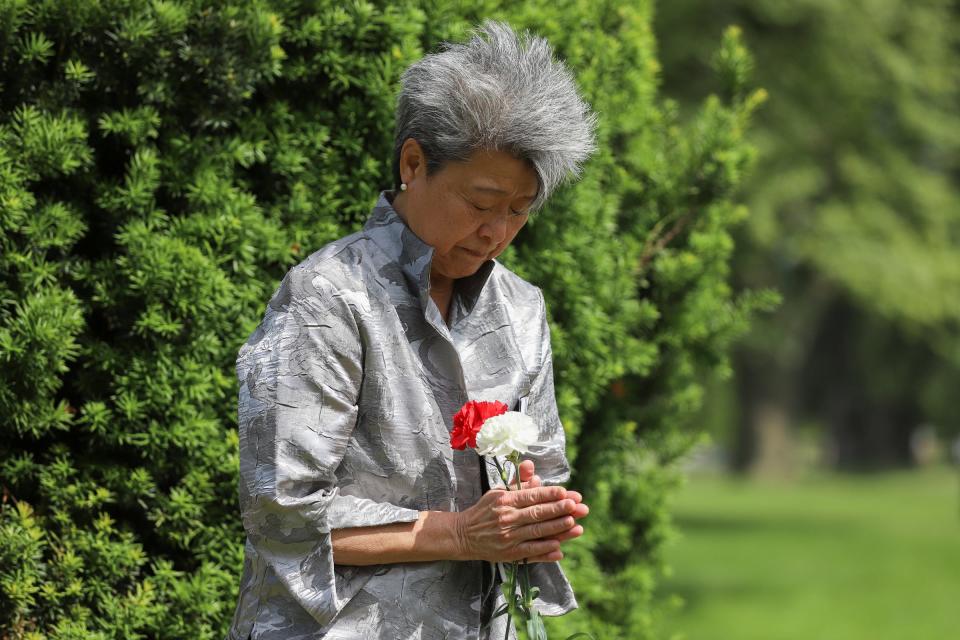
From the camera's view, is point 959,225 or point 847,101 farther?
point 959,225

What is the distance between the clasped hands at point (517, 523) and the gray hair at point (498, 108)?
0.63 metres

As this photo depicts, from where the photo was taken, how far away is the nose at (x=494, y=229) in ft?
8.05

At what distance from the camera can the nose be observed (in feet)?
8.05

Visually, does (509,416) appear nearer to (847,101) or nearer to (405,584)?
(405,584)

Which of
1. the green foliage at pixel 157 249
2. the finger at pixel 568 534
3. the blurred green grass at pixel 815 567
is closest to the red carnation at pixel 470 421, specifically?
the finger at pixel 568 534

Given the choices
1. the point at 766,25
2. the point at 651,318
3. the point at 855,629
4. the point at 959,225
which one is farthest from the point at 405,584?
the point at 959,225

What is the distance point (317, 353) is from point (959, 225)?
18733mm

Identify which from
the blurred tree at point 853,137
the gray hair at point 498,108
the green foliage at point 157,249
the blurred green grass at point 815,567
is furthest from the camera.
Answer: the blurred tree at point 853,137

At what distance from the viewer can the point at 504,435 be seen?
226 cm

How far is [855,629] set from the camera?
32.9ft

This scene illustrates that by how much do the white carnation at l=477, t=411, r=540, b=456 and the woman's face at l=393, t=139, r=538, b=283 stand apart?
1.30ft

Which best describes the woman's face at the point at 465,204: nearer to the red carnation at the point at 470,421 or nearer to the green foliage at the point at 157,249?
the red carnation at the point at 470,421

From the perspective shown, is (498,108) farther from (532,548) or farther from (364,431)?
(532,548)

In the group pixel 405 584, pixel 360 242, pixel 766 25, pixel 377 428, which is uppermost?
pixel 766 25
